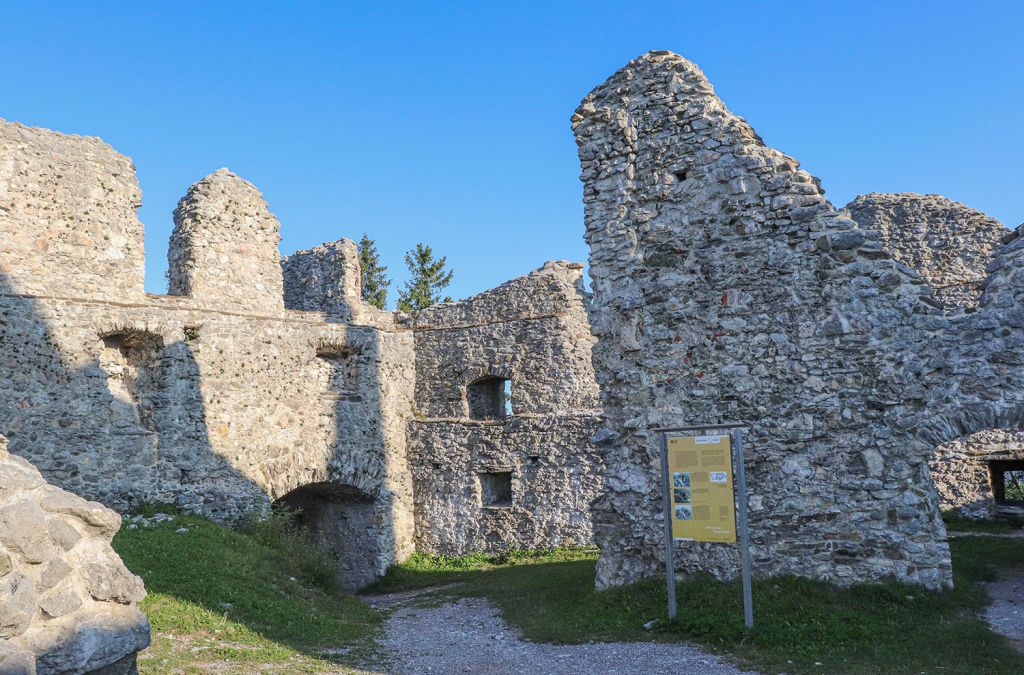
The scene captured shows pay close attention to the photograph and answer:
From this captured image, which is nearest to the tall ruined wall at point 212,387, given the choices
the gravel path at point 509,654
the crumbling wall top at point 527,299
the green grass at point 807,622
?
the crumbling wall top at point 527,299

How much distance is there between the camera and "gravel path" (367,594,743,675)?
6.18 meters

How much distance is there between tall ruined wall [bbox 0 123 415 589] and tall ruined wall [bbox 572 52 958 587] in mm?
6543

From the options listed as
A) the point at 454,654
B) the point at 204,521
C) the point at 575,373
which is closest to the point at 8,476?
the point at 454,654

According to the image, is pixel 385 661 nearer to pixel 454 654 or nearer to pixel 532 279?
pixel 454 654

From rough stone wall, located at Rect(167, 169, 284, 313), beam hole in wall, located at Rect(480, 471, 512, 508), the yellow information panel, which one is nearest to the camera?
the yellow information panel

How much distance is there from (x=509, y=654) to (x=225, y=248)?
9401 mm

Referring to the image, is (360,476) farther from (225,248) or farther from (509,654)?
(509,654)

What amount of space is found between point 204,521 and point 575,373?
663cm

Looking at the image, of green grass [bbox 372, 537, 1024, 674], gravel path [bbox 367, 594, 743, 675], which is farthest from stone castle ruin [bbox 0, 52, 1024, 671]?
gravel path [bbox 367, 594, 743, 675]

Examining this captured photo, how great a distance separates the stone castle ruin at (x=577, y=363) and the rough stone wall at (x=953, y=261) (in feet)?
0.15

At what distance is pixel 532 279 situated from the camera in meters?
15.0

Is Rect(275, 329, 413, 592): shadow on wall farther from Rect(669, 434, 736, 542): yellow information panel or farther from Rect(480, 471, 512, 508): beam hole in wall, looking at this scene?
Rect(669, 434, 736, 542): yellow information panel

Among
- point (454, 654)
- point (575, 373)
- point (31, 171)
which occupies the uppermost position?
point (31, 171)

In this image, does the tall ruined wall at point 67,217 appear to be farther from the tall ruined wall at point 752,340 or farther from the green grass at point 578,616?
the tall ruined wall at point 752,340
